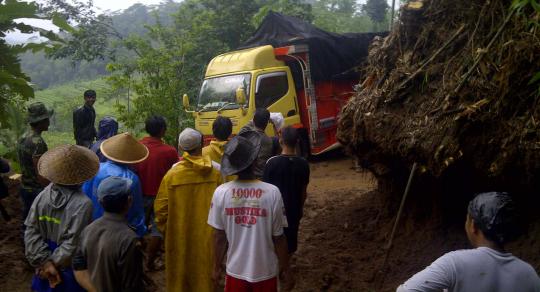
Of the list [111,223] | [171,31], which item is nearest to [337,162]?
[171,31]

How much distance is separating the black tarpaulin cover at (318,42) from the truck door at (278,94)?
65 cm

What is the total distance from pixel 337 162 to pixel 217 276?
8.24 m

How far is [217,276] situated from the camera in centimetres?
348

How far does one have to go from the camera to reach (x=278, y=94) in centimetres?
1051

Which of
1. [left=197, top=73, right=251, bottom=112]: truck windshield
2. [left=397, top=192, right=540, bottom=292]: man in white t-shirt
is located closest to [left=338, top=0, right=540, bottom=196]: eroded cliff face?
[left=397, top=192, right=540, bottom=292]: man in white t-shirt

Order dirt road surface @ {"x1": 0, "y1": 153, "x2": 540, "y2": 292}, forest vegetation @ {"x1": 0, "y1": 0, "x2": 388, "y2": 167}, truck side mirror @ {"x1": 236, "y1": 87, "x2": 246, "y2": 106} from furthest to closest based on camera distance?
forest vegetation @ {"x1": 0, "y1": 0, "x2": 388, "y2": 167} < truck side mirror @ {"x1": 236, "y1": 87, "x2": 246, "y2": 106} < dirt road surface @ {"x1": 0, "y1": 153, "x2": 540, "y2": 292}

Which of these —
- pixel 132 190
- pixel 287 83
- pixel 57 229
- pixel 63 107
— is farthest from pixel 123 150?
pixel 63 107

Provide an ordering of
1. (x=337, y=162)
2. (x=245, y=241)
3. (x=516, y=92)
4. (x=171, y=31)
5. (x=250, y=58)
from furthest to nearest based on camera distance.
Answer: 1. (x=171, y=31)
2. (x=337, y=162)
3. (x=250, y=58)
4. (x=516, y=92)
5. (x=245, y=241)

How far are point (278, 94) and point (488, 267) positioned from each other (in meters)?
8.69

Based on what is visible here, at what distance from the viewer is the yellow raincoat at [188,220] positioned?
13.1 ft

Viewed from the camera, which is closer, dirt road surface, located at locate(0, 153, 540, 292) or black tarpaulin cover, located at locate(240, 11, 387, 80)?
dirt road surface, located at locate(0, 153, 540, 292)

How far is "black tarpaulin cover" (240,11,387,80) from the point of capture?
10.9 m

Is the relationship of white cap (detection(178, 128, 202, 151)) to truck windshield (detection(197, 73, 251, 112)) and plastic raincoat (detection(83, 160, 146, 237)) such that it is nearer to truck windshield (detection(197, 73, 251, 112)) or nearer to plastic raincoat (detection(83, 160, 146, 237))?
plastic raincoat (detection(83, 160, 146, 237))

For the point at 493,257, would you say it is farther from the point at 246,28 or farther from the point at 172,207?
the point at 246,28
